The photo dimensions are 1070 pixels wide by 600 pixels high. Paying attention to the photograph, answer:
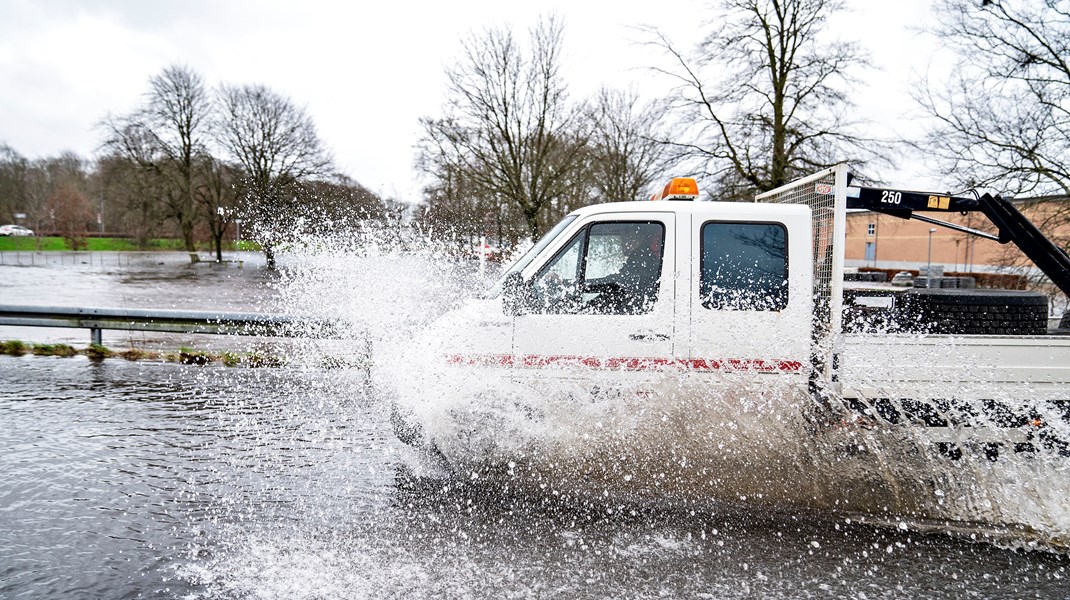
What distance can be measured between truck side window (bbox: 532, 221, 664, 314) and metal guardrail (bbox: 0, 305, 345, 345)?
527 cm

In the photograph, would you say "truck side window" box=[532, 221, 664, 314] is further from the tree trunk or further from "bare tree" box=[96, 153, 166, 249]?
"bare tree" box=[96, 153, 166, 249]

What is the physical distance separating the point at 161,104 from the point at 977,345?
4737cm

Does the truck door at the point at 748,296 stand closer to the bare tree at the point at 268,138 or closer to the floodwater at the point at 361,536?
the floodwater at the point at 361,536

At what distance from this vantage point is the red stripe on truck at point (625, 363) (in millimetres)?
4617

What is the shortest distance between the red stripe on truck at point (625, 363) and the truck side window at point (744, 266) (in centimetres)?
40

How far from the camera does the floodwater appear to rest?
350cm

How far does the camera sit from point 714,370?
464cm

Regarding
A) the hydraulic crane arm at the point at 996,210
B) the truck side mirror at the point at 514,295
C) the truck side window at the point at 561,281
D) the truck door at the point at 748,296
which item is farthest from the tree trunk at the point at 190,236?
the hydraulic crane arm at the point at 996,210

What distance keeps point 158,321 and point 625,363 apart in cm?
780

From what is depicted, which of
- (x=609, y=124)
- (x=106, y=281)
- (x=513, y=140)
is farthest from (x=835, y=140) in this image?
(x=106, y=281)

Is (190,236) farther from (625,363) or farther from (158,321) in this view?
(625,363)

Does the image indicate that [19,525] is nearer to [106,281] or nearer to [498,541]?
[498,541]

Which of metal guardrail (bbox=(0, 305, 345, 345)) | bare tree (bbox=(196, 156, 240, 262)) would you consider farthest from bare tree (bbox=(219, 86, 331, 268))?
metal guardrail (bbox=(0, 305, 345, 345))

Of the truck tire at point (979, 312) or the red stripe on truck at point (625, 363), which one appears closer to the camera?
the red stripe on truck at point (625, 363)
